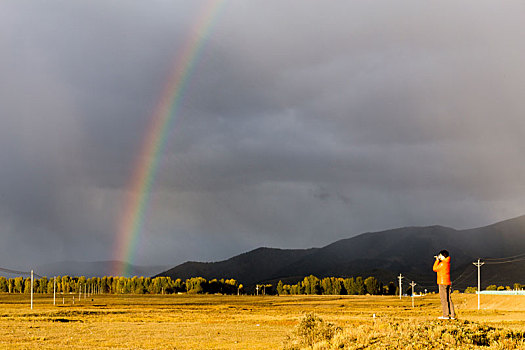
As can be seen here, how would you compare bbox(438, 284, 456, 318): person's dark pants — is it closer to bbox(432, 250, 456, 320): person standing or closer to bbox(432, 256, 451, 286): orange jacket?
bbox(432, 250, 456, 320): person standing

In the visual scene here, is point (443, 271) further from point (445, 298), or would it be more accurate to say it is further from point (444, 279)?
point (445, 298)

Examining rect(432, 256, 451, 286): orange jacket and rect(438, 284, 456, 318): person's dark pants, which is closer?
rect(432, 256, 451, 286): orange jacket

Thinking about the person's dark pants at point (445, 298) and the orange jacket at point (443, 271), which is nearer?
the orange jacket at point (443, 271)

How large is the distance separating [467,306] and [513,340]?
120670mm

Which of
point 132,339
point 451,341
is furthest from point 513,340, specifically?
point 132,339

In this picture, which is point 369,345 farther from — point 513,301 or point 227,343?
point 513,301

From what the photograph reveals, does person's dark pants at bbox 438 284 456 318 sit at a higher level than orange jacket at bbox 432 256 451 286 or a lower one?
lower

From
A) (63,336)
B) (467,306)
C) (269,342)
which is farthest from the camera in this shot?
(467,306)

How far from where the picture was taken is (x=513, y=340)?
19.2 metres

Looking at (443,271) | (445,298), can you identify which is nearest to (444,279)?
(443,271)

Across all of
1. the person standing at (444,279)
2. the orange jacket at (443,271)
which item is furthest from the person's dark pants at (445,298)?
the orange jacket at (443,271)

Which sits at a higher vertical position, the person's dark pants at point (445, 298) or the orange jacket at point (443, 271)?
the orange jacket at point (443, 271)

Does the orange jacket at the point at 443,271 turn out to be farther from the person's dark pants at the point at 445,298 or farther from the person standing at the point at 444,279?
the person's dark pants at the point at 445,298

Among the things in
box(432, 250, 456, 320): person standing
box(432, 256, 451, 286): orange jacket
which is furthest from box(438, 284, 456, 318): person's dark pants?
box(432, 256, 451, 286): orange jacket
